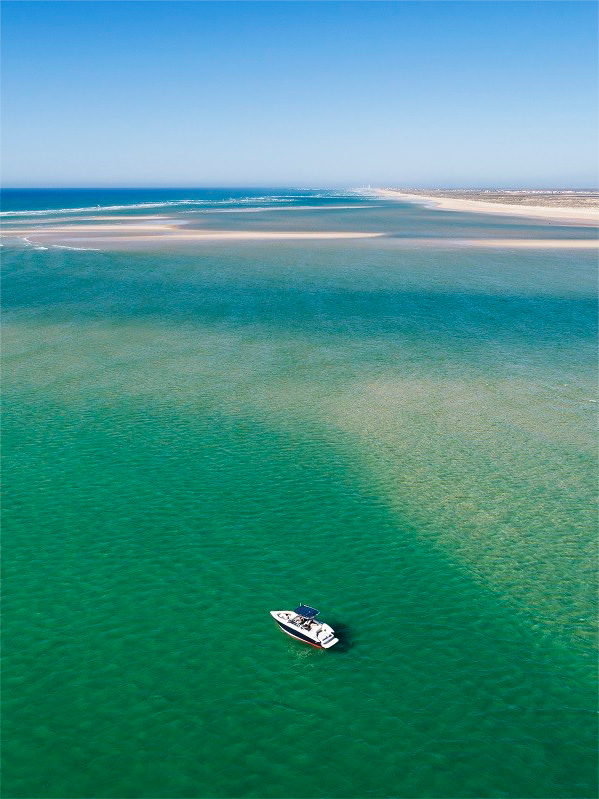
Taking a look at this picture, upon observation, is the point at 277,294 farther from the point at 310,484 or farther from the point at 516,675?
the point at 516,675

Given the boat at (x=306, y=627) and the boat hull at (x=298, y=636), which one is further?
the boat hull at (x=298, y=636)

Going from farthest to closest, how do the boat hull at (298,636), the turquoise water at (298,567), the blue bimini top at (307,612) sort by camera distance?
the blue bimini top at (307,612) → the boat hull at (298,636) → the turquoise water at (298,567)

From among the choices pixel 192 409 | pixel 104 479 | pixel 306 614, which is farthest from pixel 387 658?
pixel 192 409

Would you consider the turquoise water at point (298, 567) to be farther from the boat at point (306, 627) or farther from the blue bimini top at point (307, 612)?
the blue bimini top at point (307, 612)

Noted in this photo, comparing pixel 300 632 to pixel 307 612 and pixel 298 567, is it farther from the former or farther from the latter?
pixel 298 567

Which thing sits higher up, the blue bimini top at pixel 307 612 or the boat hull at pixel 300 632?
the blue bimini top at pixel 307 612

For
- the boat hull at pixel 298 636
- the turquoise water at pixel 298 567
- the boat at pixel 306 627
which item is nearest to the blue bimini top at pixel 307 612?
the boat at pixel 306 627
